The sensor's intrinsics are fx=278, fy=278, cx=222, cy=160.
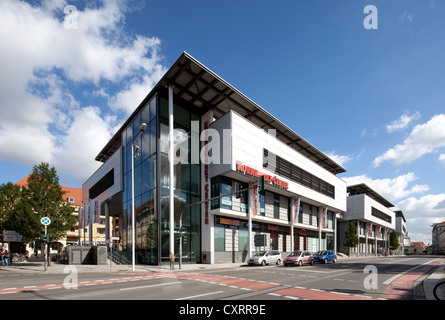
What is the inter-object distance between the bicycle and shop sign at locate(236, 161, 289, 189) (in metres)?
21.7

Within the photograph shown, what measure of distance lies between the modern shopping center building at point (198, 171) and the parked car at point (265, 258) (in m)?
2.69

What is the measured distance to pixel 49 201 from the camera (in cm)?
2558

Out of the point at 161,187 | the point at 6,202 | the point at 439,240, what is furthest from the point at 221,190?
the point at 439,240

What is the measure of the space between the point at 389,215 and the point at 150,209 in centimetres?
9399

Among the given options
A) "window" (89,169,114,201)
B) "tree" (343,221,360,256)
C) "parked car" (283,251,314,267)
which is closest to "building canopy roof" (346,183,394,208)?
"tree" (343,221,360,256)

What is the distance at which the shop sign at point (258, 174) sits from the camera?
30.2 meters

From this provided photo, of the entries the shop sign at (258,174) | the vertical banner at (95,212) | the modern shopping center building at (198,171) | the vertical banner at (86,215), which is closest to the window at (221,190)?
the modern shopping center building at (198,171)

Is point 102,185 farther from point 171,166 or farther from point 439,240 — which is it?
point 439,240

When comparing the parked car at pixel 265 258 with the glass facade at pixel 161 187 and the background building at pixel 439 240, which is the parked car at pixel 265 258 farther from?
the background building at pixel 439 240

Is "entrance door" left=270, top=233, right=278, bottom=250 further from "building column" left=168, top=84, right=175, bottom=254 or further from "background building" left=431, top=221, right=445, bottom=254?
"background building" left=431, top=221, right=445, bottom=254

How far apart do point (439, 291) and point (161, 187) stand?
23.4 meters

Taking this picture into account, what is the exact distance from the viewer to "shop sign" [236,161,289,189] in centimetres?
3017
